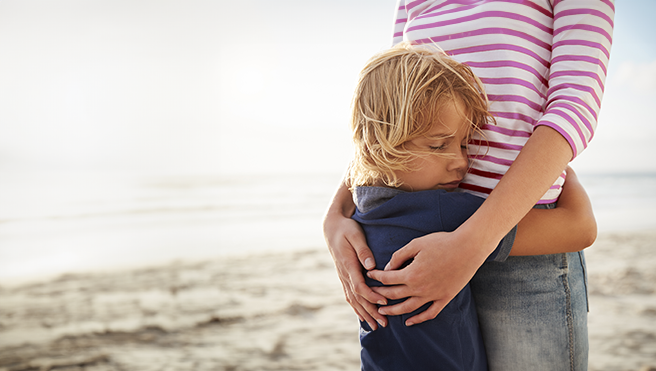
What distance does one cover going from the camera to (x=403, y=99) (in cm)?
91

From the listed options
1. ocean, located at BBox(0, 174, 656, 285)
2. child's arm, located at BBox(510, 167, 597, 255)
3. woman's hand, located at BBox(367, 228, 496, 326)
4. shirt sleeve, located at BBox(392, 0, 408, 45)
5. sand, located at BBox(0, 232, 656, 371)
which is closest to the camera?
woman's hand, located at BBox(367, 228, 496, 326)

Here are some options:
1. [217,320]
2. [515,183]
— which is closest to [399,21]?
→ [515,183]

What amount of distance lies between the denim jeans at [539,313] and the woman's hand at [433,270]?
223 mm

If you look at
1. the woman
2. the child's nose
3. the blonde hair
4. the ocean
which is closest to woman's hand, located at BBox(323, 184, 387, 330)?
the woman

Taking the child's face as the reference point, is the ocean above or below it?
below

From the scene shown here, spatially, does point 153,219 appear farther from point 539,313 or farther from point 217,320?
point 539,313

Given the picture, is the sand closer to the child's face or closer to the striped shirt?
the child's face

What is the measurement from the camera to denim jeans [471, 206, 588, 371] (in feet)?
2.96

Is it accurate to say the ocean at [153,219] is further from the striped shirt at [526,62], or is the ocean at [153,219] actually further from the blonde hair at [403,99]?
the striped shirt at [526,62]

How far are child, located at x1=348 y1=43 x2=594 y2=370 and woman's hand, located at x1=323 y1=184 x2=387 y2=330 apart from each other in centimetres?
3

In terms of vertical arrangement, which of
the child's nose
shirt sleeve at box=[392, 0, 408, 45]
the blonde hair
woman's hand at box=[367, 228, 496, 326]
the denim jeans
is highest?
shirt sleeve at box=[392, 0, 408, 45]

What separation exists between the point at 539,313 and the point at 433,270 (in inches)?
14.3

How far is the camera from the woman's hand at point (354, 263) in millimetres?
927

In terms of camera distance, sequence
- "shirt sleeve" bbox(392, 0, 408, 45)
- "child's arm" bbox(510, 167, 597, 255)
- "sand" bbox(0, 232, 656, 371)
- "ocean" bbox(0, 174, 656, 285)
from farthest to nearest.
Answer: "ocean" bbox(0, 174, 656, 285) < "sand" bbox(0, 232, 656, 371) < "shirt sleeve" bbox(392, 0, 408, 45) < "child's arm" bbox(510, 167, 597, 255)
